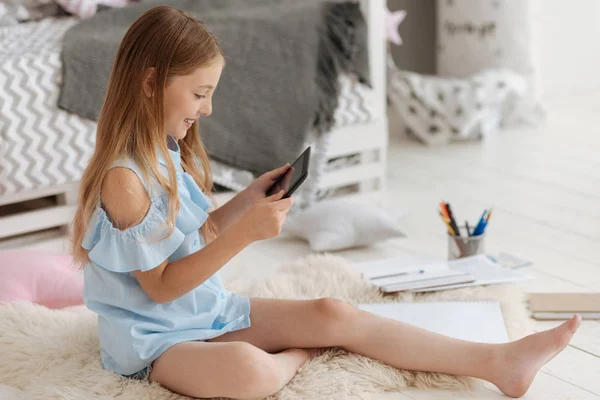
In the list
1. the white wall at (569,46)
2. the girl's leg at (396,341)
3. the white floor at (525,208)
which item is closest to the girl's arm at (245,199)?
the girl's leg at (396,341)

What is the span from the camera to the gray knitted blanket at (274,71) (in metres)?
2.16

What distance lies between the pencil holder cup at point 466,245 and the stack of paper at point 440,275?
0.08 feet

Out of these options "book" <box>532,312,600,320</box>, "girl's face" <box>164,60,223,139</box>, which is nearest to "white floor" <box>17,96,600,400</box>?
"book" <box>532,312,600,320</box>

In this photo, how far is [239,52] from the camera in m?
2.18

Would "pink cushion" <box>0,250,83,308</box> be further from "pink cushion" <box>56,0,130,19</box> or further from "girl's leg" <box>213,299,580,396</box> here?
"pink cushion" <box>56,0,130,19</box>

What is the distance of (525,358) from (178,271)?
21.0 inches

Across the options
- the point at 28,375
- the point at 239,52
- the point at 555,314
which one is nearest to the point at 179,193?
the point at 28,375

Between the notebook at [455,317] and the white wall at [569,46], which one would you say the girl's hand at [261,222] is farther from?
the white wall at [569,46]

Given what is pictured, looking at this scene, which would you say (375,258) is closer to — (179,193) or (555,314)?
(555,314)

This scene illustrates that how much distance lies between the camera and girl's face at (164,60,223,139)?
122cm

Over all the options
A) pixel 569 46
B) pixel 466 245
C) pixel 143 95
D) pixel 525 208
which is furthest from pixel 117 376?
pixel 569 46

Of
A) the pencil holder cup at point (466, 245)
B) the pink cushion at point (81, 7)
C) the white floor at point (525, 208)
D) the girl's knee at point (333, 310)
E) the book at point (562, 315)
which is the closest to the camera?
the girl's knee at point (333, 310)

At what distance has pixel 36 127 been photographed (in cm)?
194

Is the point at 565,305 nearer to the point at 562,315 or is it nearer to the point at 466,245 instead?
the point at 562,315
